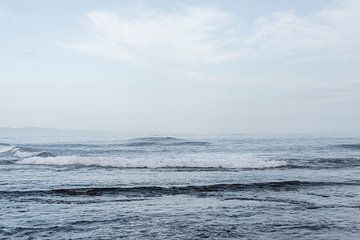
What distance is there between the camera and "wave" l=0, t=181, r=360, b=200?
16.0 meters

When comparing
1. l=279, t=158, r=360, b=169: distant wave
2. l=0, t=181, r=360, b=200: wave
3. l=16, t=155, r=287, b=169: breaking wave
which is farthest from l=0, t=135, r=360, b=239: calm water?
l=16, t=155, r=287, b=169: breaking wave

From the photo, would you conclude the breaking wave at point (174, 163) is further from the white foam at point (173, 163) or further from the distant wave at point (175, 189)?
the distant wave at point (175, 189)

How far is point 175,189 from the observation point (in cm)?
1700

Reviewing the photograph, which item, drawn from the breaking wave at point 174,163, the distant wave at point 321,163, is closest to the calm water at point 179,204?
the distant wave at point 321,163

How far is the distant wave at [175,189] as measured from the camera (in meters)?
16.0

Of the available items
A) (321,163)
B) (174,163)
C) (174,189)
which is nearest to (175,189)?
(174,189)

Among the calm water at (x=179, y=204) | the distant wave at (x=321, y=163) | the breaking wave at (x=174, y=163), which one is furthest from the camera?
the breaking wave at (x=174, y=163)

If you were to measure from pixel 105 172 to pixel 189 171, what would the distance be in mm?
4826

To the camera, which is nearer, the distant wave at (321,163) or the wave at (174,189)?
the wave at (174,189)

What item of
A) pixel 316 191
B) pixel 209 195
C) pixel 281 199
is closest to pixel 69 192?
pixel 209 195

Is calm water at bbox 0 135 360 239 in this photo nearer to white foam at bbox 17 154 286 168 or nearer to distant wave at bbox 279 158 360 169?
distant wave at bbox 279 158 360 169

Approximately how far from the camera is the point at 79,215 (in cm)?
1190

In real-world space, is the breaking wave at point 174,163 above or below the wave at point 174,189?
above

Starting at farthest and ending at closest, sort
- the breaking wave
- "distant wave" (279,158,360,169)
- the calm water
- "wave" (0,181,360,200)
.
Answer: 1. the breaking wave
2. "distant wave" (279,158,360,169)
3. "wave" (0,181,360,200)
4. the calm water
